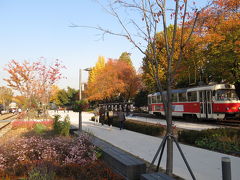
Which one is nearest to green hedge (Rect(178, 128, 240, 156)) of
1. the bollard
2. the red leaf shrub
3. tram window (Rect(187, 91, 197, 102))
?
the red leaf shrub

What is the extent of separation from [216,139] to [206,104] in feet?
33.6

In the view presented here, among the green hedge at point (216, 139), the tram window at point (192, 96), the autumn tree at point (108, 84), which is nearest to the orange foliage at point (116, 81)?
the autumn tree at point (108, 84)

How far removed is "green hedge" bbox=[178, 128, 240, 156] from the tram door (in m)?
9.12

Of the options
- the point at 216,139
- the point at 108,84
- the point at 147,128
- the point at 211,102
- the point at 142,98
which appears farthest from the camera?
the point at 108,84

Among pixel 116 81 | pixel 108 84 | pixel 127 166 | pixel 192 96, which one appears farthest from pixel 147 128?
pixel 108 84

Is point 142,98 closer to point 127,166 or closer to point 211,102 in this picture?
point 211,102

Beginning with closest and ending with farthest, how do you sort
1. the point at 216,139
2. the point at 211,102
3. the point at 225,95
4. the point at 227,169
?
the point at 227,169, the point at 216,139, the point at 225,95, the point at 211,102

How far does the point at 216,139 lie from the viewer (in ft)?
28.3

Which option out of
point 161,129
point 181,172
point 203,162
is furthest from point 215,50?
point 181,172

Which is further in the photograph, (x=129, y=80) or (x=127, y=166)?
(x=129, y=80)

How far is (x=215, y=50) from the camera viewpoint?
57.5ft

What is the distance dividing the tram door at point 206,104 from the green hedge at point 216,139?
912cm

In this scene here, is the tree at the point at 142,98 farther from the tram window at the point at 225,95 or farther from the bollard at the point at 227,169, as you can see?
the bollard at the point at 227,169

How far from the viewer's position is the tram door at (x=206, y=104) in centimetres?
1784
